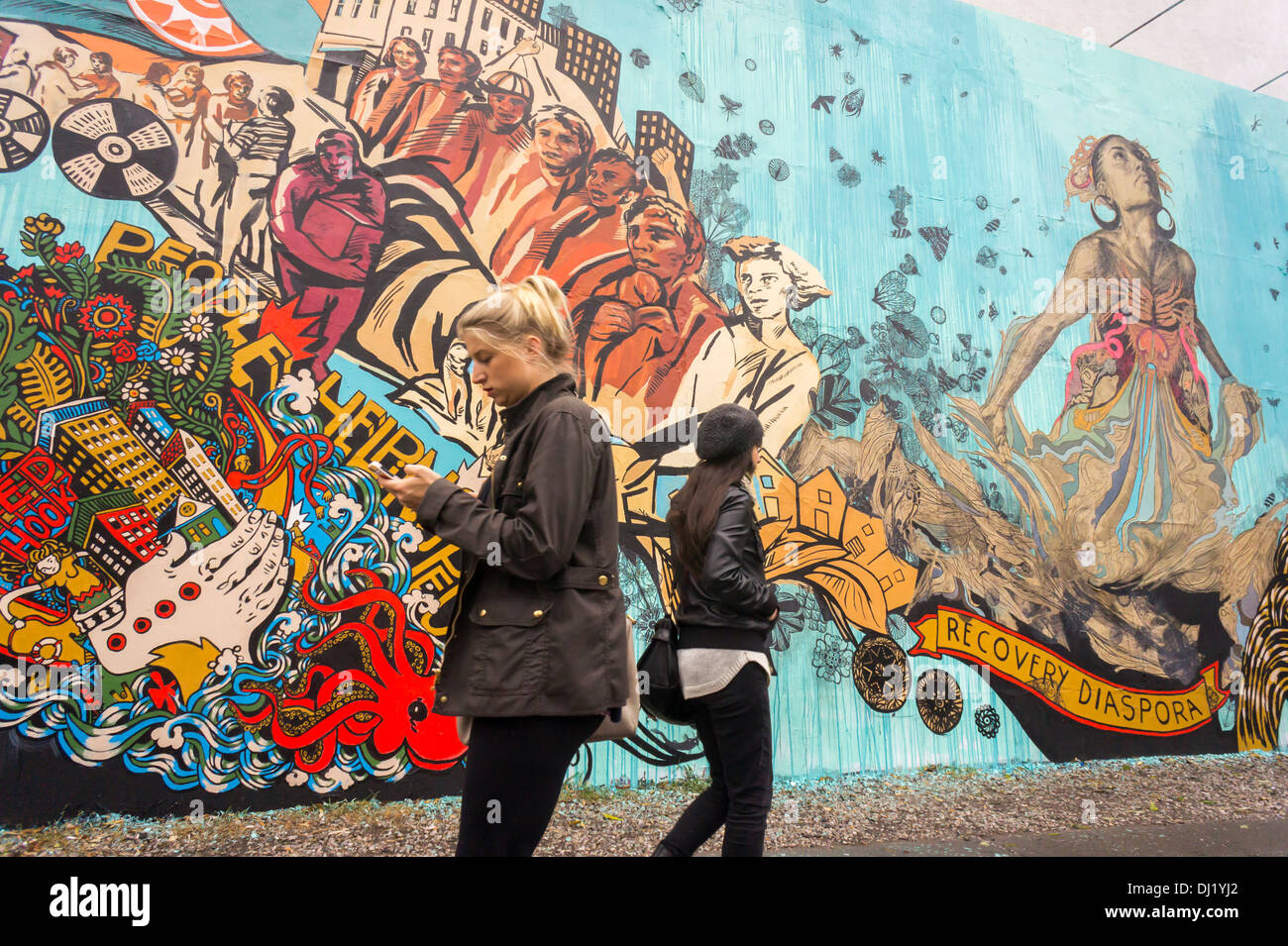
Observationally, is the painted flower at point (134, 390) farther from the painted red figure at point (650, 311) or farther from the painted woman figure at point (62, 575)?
the painted red figure at point (650, 311)

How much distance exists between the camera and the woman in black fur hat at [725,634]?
240 cm

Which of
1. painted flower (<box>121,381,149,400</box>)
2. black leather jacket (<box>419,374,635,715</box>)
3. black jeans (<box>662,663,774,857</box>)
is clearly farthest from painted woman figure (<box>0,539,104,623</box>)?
black jeans (<box>662,663,774,857</box>)

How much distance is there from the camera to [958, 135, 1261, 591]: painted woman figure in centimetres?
566

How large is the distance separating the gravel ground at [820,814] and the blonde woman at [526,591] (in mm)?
2120

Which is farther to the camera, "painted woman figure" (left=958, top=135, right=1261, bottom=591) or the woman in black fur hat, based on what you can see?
"painted woman figure" (left=958, top=135, right=1261, bottom=591)

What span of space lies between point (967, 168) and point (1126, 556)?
2.89 meters

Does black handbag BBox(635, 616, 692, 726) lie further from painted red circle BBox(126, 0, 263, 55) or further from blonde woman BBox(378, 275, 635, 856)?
painted red circle BBox(126, 0, 263, 55)

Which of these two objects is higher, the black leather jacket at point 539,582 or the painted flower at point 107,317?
the painted flower at point 107,317

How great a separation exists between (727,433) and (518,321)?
3.29 ft

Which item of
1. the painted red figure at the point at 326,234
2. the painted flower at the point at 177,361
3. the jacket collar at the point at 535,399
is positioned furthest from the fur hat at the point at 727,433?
the painted flower at the point at 177,361

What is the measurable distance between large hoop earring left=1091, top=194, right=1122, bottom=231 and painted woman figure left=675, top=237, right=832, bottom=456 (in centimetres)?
252

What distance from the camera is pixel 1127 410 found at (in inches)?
235

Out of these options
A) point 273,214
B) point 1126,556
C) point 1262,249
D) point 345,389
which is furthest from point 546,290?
point 1262,249
